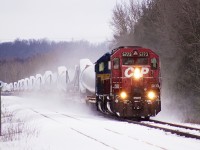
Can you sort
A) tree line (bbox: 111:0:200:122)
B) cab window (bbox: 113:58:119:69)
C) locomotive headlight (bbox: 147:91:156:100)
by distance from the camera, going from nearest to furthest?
1. locomotive headlight (bbox: 147:91:156:100)
2. cab window (bbox: 113:58:119:69)
3. tree line (bbox: 111:0:200:122)

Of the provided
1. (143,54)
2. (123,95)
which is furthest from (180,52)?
(123,95)

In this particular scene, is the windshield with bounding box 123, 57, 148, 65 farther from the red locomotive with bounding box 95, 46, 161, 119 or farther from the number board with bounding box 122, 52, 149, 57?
the number board with bounding box 122, 52, 149, 57

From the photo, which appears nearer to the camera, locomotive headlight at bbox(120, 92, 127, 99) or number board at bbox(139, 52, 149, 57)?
locomotive headlight at bbox(120, 92, 127, 99)

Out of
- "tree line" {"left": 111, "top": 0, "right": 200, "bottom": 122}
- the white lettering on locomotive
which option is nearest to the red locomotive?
the white lettering on locomotive

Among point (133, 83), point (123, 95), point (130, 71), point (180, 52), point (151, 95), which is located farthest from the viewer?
point (180, 52)

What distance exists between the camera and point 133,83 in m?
20.0

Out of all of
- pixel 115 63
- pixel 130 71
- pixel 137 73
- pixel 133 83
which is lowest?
pixel 133 83

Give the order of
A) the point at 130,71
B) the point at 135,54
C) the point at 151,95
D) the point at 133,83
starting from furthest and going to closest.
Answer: the point at 135,54 → the point at 130,71 → the point at 133,83 → the point at 151,95

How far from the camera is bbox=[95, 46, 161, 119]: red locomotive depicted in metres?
19.8

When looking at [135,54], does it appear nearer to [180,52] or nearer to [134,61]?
[134,61]

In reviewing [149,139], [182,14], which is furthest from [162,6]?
[149,139]

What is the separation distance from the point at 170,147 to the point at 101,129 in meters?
5.16

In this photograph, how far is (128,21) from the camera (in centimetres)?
5250

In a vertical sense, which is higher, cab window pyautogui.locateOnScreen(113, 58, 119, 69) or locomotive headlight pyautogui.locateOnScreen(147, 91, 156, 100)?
cab window pyautogui.locateOnScreen(113, 58, 119, 69)
